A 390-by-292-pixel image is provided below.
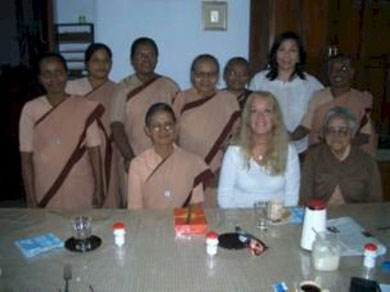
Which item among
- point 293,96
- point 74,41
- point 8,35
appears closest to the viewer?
point 293,96

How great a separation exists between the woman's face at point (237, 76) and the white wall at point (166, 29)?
696 mm

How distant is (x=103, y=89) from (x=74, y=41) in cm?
87

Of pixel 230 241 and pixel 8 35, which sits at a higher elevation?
pixel 8 35

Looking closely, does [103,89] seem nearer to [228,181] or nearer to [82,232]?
[228,181]

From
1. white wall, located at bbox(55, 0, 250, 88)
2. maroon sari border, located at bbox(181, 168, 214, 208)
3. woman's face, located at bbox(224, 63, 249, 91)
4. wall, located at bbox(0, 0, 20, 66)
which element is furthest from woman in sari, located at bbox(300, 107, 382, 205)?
wall, located at bbox(0, 0, 20, 66)

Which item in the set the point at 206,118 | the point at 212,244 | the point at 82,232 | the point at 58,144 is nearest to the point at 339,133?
the point at 206,118

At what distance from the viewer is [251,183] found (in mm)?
1948

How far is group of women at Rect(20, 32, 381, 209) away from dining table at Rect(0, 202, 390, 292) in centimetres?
30

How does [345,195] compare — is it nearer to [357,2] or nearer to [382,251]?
[382,251]

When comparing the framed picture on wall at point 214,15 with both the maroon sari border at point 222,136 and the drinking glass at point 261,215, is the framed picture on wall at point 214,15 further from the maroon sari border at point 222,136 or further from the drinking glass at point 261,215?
the drinking glass at point 261,215

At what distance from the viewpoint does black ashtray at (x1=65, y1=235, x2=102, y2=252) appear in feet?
4.63

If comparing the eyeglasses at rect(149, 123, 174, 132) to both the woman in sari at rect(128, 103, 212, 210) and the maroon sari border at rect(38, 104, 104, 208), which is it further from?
the maroon sari border at rect(38, 104, 104, 208)

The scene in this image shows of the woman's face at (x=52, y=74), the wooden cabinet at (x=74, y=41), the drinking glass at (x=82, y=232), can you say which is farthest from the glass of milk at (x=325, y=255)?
the wooden cabinet at (x=74, y=41)

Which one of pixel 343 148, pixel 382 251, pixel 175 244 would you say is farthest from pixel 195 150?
pixel 382 251
